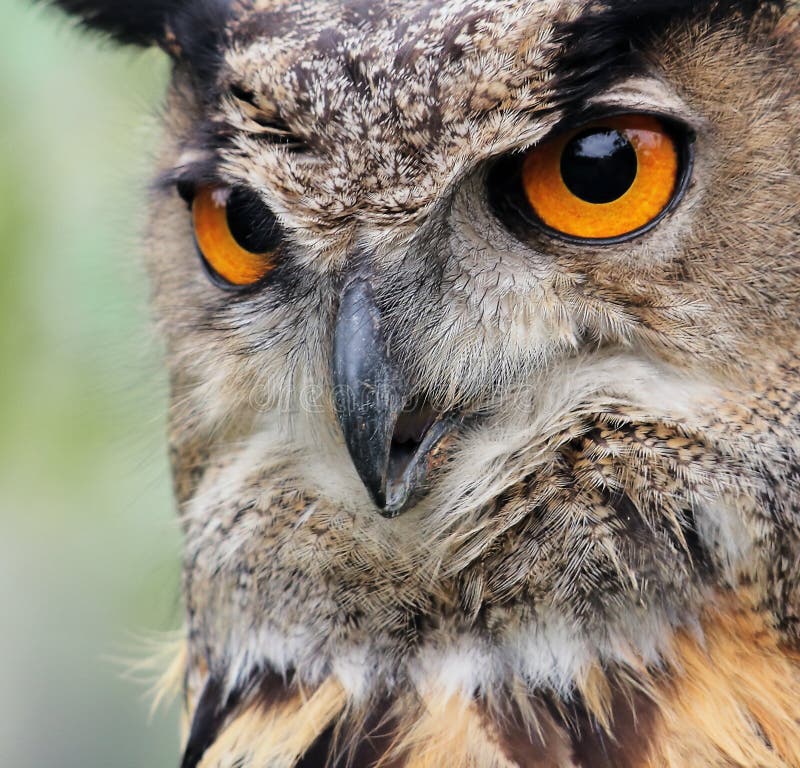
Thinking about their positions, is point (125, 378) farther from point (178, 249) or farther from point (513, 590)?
point (513, 590)

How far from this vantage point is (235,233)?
4.91 feet

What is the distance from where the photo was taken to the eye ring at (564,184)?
127 centimetres

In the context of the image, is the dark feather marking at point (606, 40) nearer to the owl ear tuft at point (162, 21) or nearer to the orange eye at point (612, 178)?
the orange eye at point (612, 178)

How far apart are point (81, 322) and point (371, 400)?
1.08 metres

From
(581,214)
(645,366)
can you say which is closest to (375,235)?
(581,214)

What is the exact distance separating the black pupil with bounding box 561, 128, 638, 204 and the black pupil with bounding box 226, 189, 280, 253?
39 cm

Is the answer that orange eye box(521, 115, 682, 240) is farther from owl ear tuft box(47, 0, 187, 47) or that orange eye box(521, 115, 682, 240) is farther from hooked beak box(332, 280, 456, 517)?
owl ear tuft box(47, 0, 187, 47)

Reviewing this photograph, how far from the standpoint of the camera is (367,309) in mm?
1323

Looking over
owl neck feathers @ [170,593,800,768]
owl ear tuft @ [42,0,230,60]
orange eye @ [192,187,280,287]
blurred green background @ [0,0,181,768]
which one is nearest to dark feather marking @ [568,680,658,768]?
owl neck feathers @ [170,593,800,768]

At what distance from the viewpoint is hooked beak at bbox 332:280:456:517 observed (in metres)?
1.30

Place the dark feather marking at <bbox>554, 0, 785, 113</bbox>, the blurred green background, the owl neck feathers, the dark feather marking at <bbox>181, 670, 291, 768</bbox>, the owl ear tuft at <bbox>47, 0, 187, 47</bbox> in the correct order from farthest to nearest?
the blurred green background → the owl ear tuft at <bbox>47, 0, 187, 47</bbox> → the dark feather marking at <bbox>181, 670, 291, 768</bbox> → the owl neck feathers → the dark feather marking at <bbox>554, 0, 785, 113</bbox>

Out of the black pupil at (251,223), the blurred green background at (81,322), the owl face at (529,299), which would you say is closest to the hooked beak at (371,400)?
the owl face at (529,299)

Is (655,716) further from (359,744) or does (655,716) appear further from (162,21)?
(162,21)

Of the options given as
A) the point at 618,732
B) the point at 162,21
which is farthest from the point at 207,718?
the point at 162,21
